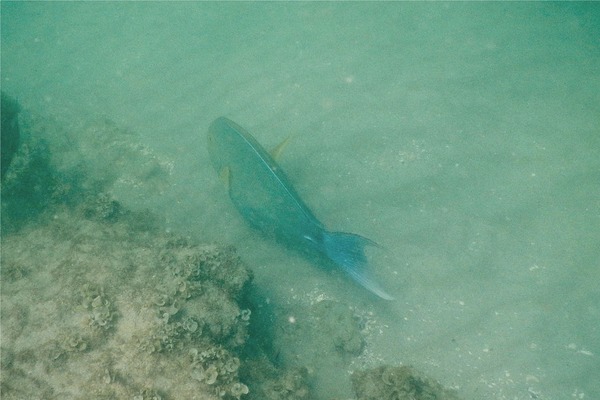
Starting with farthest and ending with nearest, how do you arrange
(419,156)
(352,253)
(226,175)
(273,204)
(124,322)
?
(419,156) < (226,175) < (273,204) < (352,253) < (124,322)

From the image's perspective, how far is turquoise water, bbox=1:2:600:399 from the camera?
159 inches

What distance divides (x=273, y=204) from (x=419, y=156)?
266 cm

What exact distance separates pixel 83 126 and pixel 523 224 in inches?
339

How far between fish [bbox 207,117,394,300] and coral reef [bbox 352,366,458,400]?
2.41 ft

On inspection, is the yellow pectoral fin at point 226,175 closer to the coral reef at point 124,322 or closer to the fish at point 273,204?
the fish at point 273,204

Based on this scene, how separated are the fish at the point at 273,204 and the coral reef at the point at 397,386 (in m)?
0.73

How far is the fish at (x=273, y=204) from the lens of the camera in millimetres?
3748

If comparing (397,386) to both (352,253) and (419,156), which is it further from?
(419,156)

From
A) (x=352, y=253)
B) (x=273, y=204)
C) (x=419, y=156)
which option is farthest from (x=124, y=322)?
(x=419, y=156)

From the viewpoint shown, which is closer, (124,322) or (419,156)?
(124,322)

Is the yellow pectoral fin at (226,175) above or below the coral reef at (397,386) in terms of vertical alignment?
above

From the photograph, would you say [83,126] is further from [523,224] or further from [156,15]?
[523,224]

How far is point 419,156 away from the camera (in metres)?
5.50

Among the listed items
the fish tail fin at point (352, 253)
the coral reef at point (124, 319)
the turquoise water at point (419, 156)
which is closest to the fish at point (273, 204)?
the fish tail fin at point (352, 253)
